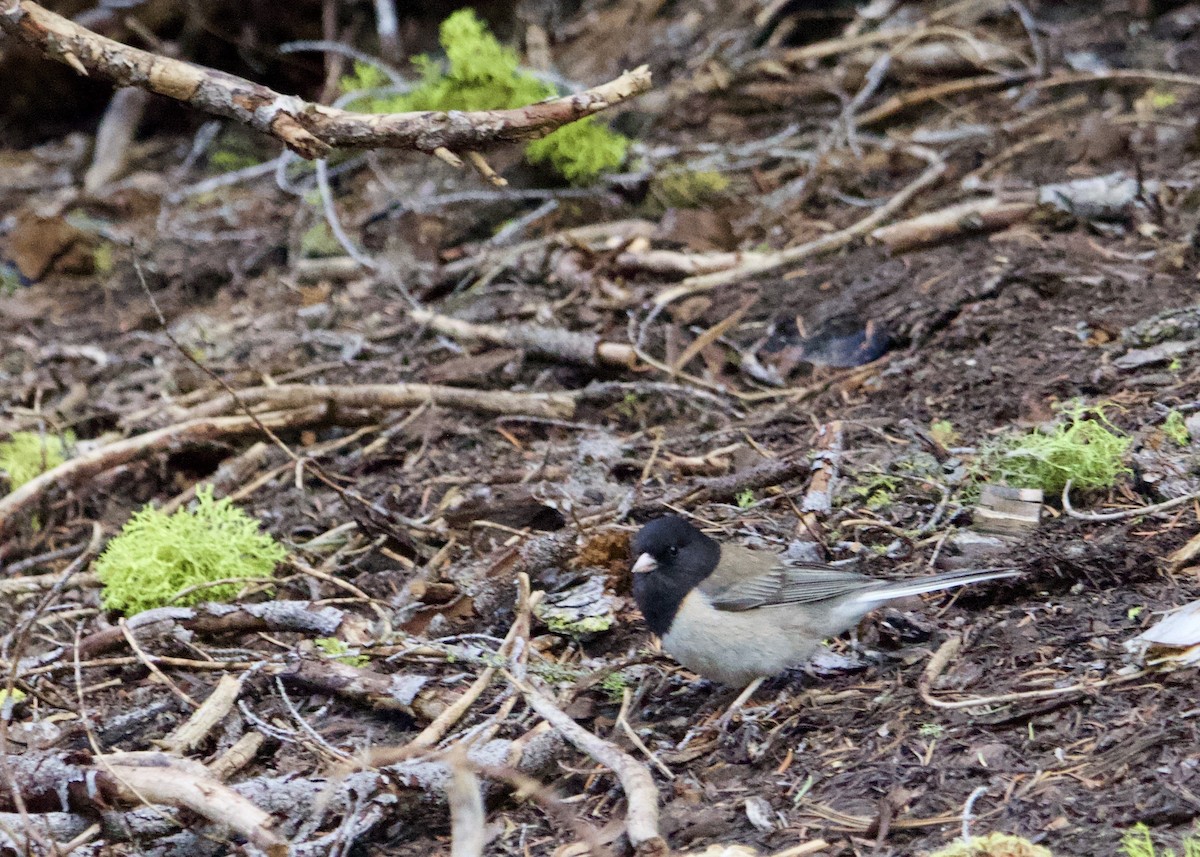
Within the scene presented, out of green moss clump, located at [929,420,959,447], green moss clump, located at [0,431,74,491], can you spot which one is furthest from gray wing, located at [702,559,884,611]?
green moss clump, located at [0,431,74,491]

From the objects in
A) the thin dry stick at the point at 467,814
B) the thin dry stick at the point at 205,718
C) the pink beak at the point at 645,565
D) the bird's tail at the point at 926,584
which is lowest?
the bird's tail at the point at 926,584

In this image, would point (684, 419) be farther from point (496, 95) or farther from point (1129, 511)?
point (496, 95)

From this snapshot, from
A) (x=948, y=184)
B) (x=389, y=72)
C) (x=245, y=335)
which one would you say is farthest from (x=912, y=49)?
(x=245, y=335)

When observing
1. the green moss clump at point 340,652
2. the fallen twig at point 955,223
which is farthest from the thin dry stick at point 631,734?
the fallen twig at point 955,223

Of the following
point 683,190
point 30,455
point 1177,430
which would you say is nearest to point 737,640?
point 1177,430

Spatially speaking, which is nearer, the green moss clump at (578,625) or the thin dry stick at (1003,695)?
the thin dry stick at (1003,695)

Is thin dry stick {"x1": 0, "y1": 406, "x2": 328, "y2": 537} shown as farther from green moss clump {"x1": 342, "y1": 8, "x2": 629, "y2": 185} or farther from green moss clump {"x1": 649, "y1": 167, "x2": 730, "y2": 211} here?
green moss clump {"x1": 649, "y1": 167, "x2": 730, "y2": 211}

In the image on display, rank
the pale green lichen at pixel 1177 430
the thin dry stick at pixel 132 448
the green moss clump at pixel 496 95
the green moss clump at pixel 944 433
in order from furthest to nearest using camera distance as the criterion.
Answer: the green moss clump at pixel 496 95 < the thin dry stick at pixel 132 448 < the green moss clump at pixel 944 433 < the pale green lichen at pixel 1177 430

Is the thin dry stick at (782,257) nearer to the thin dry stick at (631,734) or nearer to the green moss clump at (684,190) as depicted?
the green moss clump at (684,190)

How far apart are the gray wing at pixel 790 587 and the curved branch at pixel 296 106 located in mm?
1332

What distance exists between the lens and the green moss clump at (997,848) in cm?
201

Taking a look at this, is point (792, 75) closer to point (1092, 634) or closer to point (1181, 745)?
point (1092, 634)

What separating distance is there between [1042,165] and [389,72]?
387cm

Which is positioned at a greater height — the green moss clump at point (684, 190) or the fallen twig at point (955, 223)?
the green moss clump at point (684, 190)
